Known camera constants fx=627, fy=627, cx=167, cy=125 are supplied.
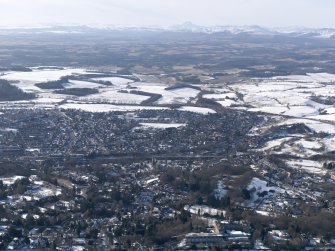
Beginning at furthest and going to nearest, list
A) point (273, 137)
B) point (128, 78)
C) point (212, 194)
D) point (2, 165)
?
point (128, 78)
point (273, 137)
point (2, 165)
point (212, 194)

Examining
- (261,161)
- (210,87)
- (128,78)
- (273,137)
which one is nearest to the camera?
(261,161)

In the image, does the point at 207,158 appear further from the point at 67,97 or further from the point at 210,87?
the point at 210,87

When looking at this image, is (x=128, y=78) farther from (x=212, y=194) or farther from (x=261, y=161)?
(x=212, y=194)

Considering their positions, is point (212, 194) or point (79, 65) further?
point (79, 65)

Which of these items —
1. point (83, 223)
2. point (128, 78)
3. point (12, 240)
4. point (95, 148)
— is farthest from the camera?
point (128, 78)

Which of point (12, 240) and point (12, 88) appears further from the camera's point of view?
point (12, 88)

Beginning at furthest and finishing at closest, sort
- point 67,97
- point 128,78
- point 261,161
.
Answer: point 128,78 < point 67,97 < point 261,161

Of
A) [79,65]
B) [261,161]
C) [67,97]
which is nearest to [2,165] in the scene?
[261,161]

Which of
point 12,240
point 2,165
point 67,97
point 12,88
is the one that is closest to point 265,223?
point 12,240
